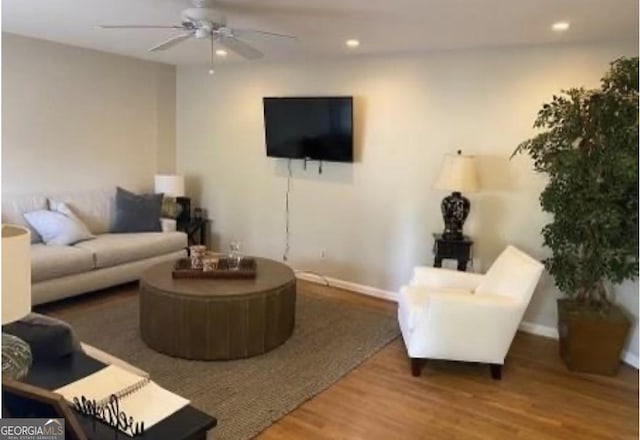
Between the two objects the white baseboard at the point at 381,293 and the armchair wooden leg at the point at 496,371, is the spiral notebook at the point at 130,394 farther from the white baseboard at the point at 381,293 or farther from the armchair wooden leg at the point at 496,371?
the white baseboard at the point at 381,293

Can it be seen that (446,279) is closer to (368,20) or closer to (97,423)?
(368,20)

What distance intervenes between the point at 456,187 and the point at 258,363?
2.06m

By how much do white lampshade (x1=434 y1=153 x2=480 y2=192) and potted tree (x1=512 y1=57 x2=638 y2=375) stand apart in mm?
586

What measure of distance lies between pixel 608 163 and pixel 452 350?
1.56 metres

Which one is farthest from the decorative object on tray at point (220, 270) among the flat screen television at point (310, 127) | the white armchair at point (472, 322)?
the flat screen television at point (310, 127)

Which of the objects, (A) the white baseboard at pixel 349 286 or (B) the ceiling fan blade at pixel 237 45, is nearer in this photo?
(B) the ceiling fan blade at pixel 237 45

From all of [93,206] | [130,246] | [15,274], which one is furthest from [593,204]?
[93,206]

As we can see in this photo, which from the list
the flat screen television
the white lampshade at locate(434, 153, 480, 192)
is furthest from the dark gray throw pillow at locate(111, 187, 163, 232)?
the white lampshade at locate(434, 153, 480, 192)

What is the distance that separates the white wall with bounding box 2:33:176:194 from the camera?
15.9 feet

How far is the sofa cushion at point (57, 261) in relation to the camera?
4176 millimetres

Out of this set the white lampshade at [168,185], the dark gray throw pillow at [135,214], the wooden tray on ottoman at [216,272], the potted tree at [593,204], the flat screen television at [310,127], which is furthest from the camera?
the white lampshade at [168,185]

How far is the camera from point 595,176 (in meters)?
3.34

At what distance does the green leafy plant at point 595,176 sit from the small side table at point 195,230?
3.91 m

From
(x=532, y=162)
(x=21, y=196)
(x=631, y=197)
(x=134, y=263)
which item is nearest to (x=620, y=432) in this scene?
(x=631, y=197)
